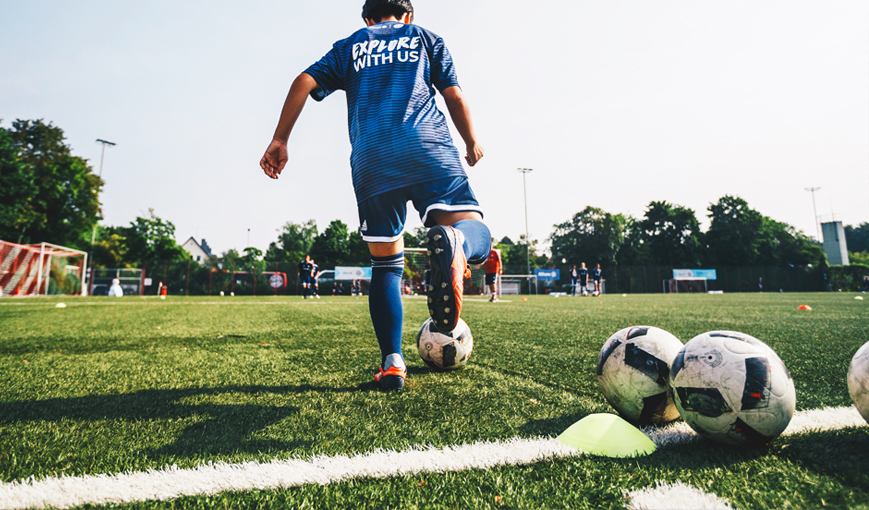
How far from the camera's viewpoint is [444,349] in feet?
9.60

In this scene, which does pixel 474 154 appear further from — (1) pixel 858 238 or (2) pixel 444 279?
(1) pixel 858 238

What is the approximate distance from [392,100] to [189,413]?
1813 mm

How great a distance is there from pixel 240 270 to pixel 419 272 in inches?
647

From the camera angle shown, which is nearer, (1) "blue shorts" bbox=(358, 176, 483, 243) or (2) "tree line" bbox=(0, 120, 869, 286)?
(1) "blue shorts" bbox=(358, 176, 483, 243)

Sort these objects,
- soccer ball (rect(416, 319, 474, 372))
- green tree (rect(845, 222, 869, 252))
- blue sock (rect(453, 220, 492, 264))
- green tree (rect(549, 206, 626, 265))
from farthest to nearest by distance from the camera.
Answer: green tree (rect(845, 222, 869, 252)) → green tree (rect(549, 206, 626, 265)) → soccer ball (rect(416, 319, 474, 372)) → blue sock (rect(453, 220, 492, 264))

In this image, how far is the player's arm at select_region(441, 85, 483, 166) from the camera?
8.57ft

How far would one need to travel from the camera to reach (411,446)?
1.54m

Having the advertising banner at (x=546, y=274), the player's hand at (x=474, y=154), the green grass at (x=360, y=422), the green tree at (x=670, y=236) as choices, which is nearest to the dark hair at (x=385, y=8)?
the player's hand at (x=474, y=154)

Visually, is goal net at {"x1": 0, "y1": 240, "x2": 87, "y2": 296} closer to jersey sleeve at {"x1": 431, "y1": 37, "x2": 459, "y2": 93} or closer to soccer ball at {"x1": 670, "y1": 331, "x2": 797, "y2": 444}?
jersey sleeve at {"x1": 431, "y1": 37, "x2": 459, "y2": 93}

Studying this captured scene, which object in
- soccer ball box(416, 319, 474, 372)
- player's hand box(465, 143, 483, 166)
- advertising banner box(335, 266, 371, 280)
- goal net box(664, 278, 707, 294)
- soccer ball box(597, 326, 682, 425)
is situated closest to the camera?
soccer ball box(597, 326, 682, 425)

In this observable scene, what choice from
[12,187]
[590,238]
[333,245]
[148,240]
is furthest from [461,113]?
[333,245]

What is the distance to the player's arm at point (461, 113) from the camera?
Answer: 8.57ft

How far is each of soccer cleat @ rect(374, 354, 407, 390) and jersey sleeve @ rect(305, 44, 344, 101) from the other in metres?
1.58

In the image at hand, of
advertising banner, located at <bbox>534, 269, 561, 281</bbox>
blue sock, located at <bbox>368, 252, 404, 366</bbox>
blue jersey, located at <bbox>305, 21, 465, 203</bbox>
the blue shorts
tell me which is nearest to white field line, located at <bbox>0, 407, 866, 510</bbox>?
blue sock, located at <bbox>368, 252, 404, 366</bbox>
